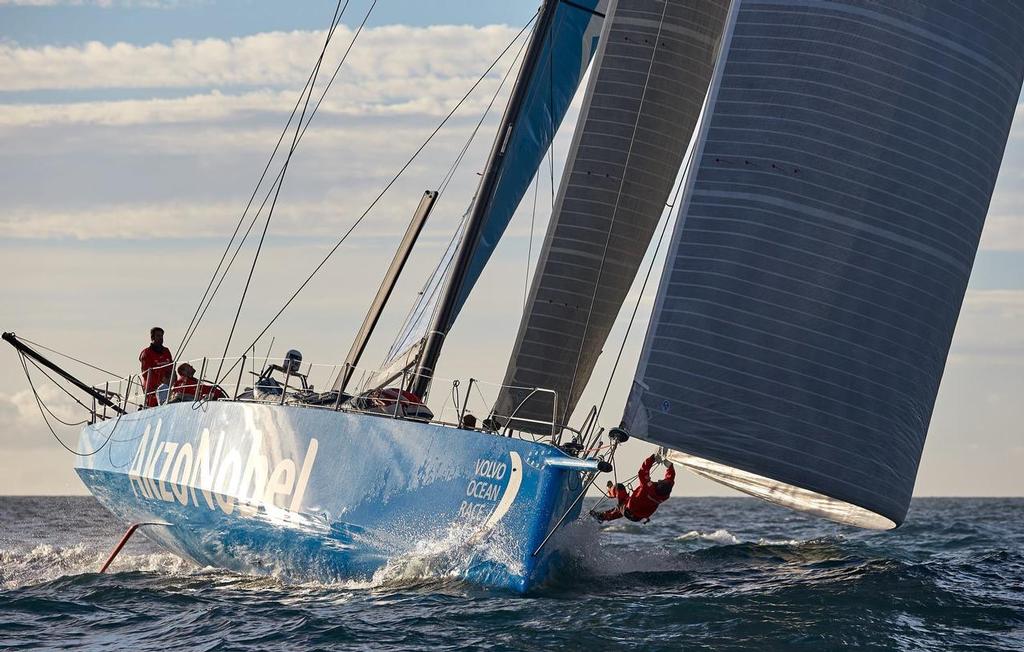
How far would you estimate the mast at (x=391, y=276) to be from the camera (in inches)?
440

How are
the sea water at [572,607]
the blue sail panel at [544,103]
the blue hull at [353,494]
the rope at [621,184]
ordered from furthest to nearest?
1. the blue sail panel at [544,103]
2. the rope at [621,184]
3. the blue hull at [353,494]
4. the sea water at [572,607]

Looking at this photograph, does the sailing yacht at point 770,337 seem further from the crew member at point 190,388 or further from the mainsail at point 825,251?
the crew member at point 190,388

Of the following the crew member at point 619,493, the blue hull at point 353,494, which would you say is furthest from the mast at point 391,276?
the crew member at point 619,493

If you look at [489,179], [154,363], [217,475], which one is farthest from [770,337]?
[154,363]

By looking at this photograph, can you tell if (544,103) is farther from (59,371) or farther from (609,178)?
(59,371)

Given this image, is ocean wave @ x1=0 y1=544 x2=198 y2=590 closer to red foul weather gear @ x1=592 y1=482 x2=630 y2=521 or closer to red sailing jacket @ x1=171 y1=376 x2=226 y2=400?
red sailing jacket @ x1=171 y1=376 x2=226 y2=400

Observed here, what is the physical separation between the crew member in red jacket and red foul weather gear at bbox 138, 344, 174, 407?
592 cm

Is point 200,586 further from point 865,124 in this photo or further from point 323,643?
point 865,124

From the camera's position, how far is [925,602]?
7.77m

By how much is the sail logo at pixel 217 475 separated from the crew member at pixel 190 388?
0.33 metres

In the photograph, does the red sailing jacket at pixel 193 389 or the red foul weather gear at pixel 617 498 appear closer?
the red foul weather gear at pixel 617 498

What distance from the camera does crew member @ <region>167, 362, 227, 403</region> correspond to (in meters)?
10.8

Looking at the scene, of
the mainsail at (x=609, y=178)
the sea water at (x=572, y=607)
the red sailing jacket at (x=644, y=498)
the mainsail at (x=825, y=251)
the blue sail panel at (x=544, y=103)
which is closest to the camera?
the sea water at (x=572, y=607)

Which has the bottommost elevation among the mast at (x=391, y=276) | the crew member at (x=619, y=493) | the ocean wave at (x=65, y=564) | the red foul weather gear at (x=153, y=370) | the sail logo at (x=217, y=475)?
the ocean wave at (x=65, y=564)
